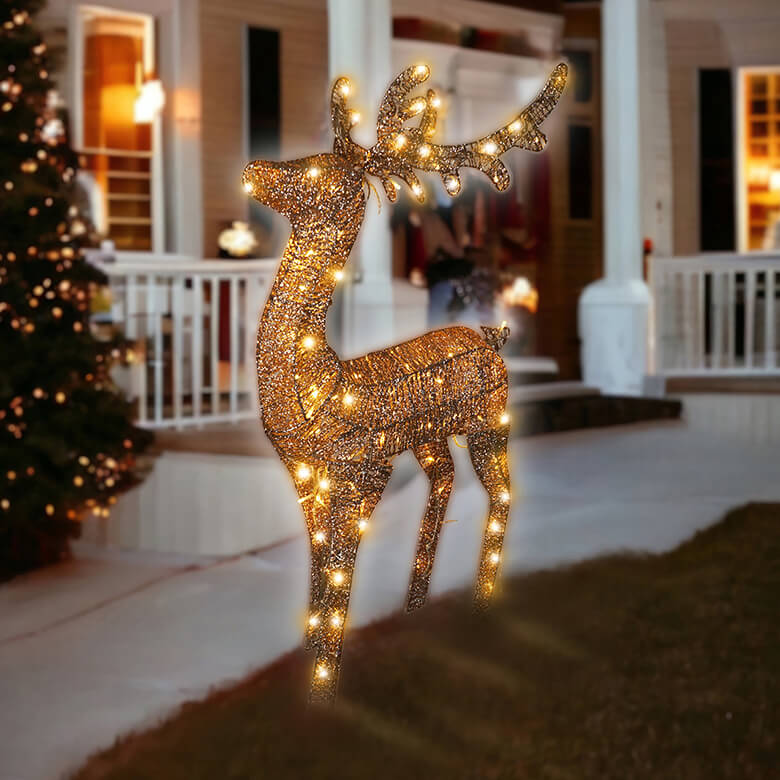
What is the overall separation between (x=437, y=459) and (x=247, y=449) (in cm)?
441

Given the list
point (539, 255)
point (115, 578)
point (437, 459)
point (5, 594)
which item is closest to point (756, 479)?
point (115, 578)

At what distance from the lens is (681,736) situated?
2.46 metres

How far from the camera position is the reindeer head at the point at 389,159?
112 cm

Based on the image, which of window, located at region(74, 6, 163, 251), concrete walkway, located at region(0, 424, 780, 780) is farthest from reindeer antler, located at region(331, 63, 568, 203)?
window, located at region(74, 6, 163, 251)

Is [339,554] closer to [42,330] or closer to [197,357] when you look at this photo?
[42,330]

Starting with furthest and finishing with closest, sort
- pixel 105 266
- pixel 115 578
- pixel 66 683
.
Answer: pixel 105 266 → pixel 115 578 → pixel 66 683

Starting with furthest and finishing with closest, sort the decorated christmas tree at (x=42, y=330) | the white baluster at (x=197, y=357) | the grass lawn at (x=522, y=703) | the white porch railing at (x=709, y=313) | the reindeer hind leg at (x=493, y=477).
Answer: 1. the white porch railing at (x=709, y=313)
2. the white baluster at (x=197, y=357)
3. the decorated christmas tree at (x=42, y=330)
4. the grass lawn at (x=522, y=703)
5. the reindeer hind leg at (x=493, y=477)

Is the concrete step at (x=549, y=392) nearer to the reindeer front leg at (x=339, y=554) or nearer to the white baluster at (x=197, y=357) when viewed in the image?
the white baluster at (x=197, y=357)

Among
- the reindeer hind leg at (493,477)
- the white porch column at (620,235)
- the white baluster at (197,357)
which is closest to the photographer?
the reindeer hind leg at (493,477)

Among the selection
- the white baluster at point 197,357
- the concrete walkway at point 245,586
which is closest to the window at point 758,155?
the concrete walkway at point 245,586

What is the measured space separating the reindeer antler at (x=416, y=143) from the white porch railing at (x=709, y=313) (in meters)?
7.46

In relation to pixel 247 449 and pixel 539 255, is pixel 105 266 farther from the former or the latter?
pixel 539 255

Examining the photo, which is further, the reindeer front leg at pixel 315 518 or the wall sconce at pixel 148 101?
the wall sconce at pixel 148 101

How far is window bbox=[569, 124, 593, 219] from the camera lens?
38.2 ft
